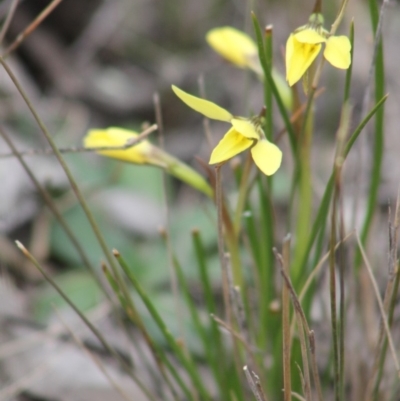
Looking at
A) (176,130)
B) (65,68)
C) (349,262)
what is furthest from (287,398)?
(65,68)

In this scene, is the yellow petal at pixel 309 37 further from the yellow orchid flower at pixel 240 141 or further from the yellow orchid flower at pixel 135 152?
the yellow orchid flower at pixel 135 152

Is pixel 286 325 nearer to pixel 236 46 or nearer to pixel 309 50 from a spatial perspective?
pixel 309 50

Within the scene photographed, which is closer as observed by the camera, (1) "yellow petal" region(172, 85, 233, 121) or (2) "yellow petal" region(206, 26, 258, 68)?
(1) "yellow petal" region(172, 85, 233, 121)

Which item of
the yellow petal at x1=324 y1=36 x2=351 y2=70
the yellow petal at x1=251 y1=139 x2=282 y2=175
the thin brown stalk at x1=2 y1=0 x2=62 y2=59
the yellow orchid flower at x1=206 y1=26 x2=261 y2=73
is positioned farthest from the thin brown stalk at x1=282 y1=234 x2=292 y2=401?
the thin brown stalk at x1=2 y1=0 x2=62 y2=59

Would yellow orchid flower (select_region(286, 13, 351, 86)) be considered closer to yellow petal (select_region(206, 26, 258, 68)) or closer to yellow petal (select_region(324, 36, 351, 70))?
yellow petal (select_region(324, 36, 351, 70))

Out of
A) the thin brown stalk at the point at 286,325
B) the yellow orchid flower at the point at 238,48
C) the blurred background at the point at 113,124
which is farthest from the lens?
the blurred background at the point at 113,124

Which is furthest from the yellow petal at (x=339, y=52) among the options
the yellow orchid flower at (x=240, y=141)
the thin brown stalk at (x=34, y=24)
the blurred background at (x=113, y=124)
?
the thin brown stalk at (x=34, y=24)

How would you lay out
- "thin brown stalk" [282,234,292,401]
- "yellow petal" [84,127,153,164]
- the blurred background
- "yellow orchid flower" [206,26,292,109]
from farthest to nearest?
1. the blurred background
2. "yellow orchid flower" [206,26,292,109]
3. "yellow petal" [84,127,153,164]
4. "thin brown stalk" [282,234,292,401]
